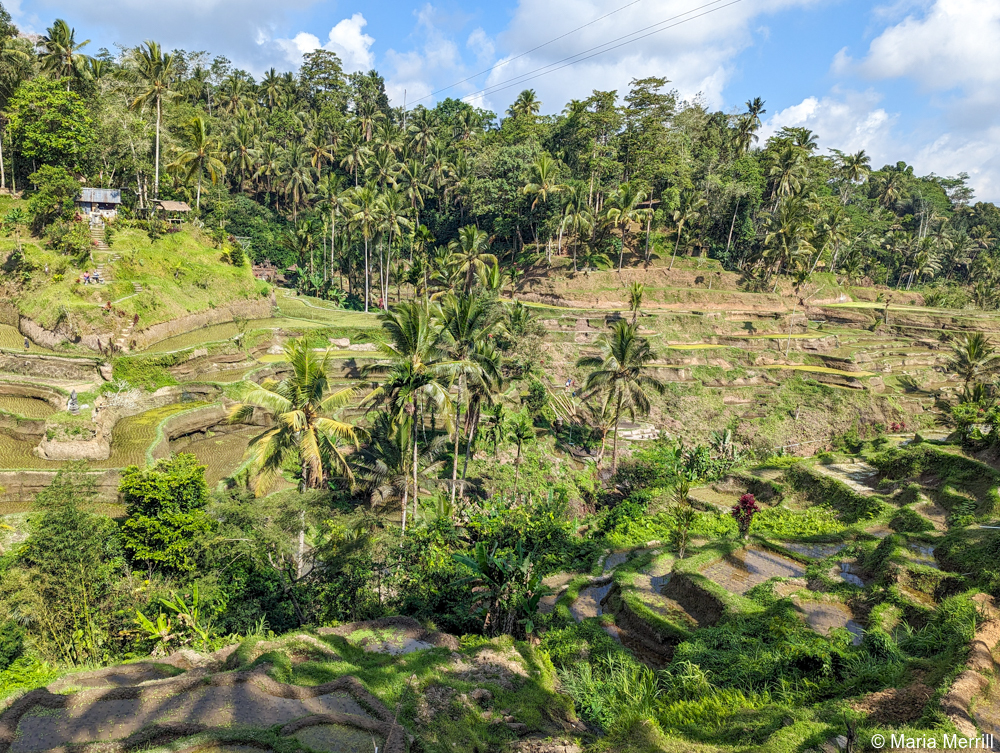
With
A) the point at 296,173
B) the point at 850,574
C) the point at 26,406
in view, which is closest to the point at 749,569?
the point at 850,574

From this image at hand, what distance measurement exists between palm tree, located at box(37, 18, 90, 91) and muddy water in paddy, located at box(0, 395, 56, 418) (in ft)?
119

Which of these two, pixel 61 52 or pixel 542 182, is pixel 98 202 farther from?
pixel 542 182

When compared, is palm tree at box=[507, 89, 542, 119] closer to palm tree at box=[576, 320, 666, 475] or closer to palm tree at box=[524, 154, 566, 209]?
palm tree at box=[524, 154, 566, 209]

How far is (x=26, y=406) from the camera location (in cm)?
2869

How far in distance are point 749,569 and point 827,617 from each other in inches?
167

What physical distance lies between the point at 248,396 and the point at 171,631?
24.1 feet

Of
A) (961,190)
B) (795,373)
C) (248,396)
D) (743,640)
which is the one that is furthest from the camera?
(961,190)

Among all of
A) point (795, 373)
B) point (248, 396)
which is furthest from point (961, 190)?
point (248, 396)

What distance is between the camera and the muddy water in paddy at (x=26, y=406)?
91.1 ft

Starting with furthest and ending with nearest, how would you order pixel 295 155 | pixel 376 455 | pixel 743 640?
pixel 295 155 → pixel 376 455 → pixel 743 640

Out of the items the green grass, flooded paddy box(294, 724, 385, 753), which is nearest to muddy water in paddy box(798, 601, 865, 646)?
flooded paddy box(294, 724, 385, 753)

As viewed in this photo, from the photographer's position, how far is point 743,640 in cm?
1334

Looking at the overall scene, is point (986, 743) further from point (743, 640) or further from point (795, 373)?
point (795, 373)

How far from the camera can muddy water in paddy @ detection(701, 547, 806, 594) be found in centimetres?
1823
